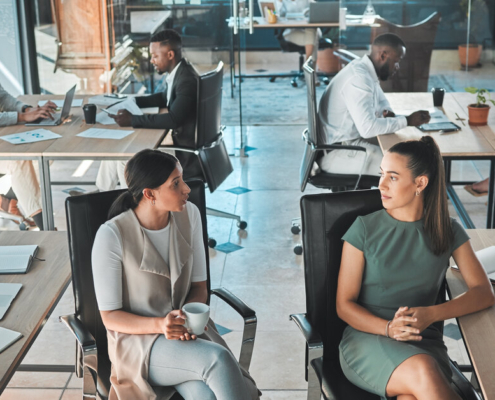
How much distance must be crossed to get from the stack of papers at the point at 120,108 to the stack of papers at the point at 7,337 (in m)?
2.32

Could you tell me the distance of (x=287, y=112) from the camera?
7.61 meters

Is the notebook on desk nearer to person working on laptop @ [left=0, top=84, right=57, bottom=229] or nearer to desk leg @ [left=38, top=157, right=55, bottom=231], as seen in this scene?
desk leg @ [left=38, top=157, right=55, bottom=231]

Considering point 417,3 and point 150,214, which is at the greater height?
point 417,3

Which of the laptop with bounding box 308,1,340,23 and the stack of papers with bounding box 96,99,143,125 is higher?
the laptop with bounding box 308,1,340,23

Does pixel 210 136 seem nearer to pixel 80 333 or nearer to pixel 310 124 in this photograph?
pixel 310 124

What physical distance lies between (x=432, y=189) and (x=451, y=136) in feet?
5.16

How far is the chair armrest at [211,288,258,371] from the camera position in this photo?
6.98 feet

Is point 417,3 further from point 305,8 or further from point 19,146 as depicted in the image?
point 19,146

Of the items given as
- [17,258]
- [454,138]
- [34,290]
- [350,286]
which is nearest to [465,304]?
[350,286]

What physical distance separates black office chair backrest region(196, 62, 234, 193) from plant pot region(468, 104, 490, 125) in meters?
1.45

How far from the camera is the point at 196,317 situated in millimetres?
1868

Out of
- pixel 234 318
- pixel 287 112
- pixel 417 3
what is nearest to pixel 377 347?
pixel 234 318

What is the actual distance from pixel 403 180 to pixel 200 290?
737 millimetres

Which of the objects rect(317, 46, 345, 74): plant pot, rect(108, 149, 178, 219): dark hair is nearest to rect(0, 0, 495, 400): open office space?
rect(108, 149, 178, 219): dark hair
